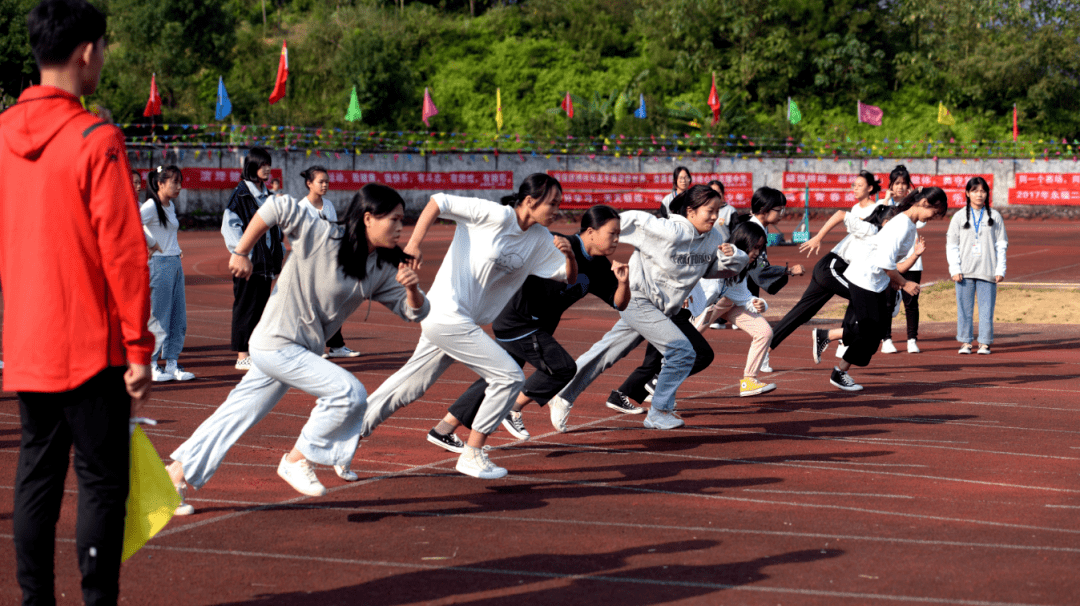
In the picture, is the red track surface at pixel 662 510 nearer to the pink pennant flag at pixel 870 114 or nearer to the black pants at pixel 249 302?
the black pants at pixel 249 302

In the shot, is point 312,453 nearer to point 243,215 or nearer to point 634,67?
point 243,215

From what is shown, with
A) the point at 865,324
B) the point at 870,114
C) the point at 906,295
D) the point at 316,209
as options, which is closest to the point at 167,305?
the point at 316,209

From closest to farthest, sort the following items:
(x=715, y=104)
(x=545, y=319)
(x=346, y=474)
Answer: (x=346, y=474) < (x=545, y=319) < (x=715, y=104)

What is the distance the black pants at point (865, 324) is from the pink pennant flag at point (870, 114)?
3061cm

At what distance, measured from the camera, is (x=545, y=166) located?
113ft

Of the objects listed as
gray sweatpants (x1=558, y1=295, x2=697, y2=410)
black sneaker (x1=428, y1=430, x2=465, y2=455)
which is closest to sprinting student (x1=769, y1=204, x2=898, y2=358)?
gray sweatpants (x1=558, y1=295, x2=697, y2=410)

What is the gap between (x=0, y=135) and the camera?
316 centimetres

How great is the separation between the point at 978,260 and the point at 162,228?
25.6 feet

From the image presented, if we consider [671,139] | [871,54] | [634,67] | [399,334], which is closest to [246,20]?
[634,67]

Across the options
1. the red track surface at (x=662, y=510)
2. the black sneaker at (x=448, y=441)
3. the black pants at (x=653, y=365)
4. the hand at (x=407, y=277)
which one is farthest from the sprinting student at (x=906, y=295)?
the hand at (x=407, y=277)

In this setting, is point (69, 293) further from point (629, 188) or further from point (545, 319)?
point (629, 188)

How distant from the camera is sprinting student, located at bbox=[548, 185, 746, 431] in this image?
704 centimetres

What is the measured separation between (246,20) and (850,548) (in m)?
53.8

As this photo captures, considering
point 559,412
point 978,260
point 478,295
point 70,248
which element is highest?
point 70,248
